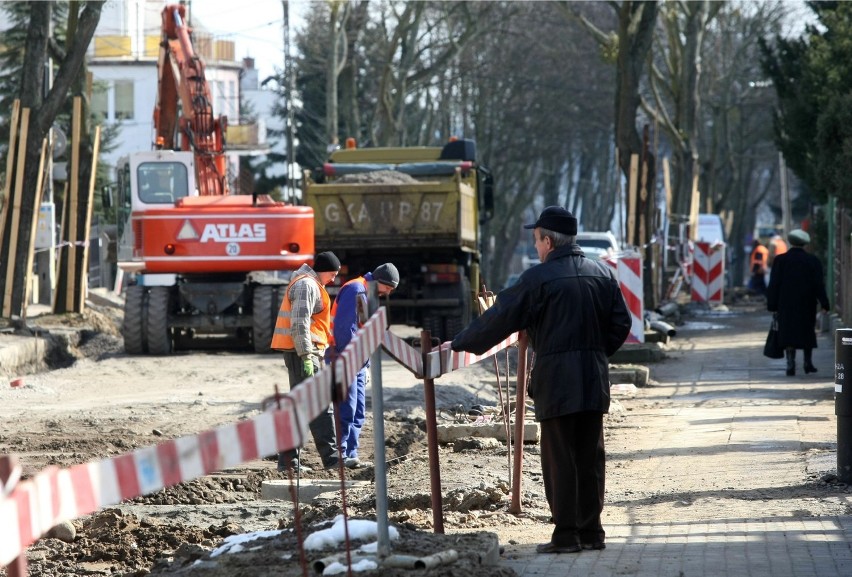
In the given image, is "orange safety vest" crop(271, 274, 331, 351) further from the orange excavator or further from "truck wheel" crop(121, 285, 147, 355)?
"truck wheel" crop(121, 285, 147, 355)

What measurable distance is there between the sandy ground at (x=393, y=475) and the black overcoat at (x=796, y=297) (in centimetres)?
107

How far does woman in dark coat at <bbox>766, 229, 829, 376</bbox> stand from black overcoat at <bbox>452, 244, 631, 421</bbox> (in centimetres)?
1031

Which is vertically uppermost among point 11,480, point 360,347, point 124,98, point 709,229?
point 124,98

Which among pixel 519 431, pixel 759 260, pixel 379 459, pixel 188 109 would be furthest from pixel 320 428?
pixel 759 260

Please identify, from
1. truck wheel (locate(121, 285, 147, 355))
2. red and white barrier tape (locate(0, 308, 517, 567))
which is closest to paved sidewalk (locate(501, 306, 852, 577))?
red and white barrier tape (locate(0, 308, 517, 567))

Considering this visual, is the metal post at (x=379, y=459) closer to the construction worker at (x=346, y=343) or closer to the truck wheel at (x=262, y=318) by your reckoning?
the construction worker at (x=346, y=343)

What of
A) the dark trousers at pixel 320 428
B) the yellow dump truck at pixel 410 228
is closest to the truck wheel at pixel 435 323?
the yellow dump truck at pixel 410 228

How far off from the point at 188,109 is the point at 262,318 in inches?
187

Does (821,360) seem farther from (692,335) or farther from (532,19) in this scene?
(532,19)

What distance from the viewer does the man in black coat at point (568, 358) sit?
7.24 m

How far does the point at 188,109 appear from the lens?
2450 cm

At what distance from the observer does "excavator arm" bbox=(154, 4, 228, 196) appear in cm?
2450

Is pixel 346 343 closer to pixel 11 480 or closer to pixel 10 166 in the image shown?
pixel 11 480

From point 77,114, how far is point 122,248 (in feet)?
9.52
